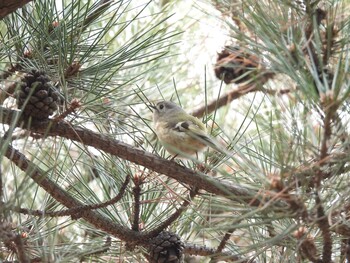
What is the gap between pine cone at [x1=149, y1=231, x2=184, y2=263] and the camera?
5.18ft

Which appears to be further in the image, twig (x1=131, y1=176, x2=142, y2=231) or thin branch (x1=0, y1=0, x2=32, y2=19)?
twig (x1=131, y1=176, x2=142, y2=231)

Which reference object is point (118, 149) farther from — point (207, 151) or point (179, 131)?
point (179, 131)

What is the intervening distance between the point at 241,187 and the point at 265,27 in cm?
33

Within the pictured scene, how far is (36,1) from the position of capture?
1.65 m

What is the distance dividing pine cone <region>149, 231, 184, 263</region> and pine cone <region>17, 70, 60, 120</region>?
0.39 meters

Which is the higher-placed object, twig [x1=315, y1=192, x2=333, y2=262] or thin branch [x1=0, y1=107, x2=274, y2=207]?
thin branch [x1=0, y1=107, x2=274, y2=207]

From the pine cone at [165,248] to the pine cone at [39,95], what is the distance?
1.27ft

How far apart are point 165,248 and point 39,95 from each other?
0.45 metres

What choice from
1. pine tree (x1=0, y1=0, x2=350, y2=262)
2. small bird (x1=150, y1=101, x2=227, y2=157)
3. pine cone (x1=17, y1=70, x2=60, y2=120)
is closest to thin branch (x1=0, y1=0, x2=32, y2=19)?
pine tree (x1=0, y1=0, x2=350, y2=262)

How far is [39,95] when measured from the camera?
1504 mm

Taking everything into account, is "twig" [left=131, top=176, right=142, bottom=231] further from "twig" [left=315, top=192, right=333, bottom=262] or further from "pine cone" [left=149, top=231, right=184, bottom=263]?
"twig" [left=315, top=192, right=333, bottom=262]

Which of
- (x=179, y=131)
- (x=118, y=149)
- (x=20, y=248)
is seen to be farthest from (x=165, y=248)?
(x=20, y=248)

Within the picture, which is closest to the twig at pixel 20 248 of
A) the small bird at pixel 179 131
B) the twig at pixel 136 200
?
the twig at pixel 136 200

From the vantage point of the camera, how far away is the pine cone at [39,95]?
59.2 inches
